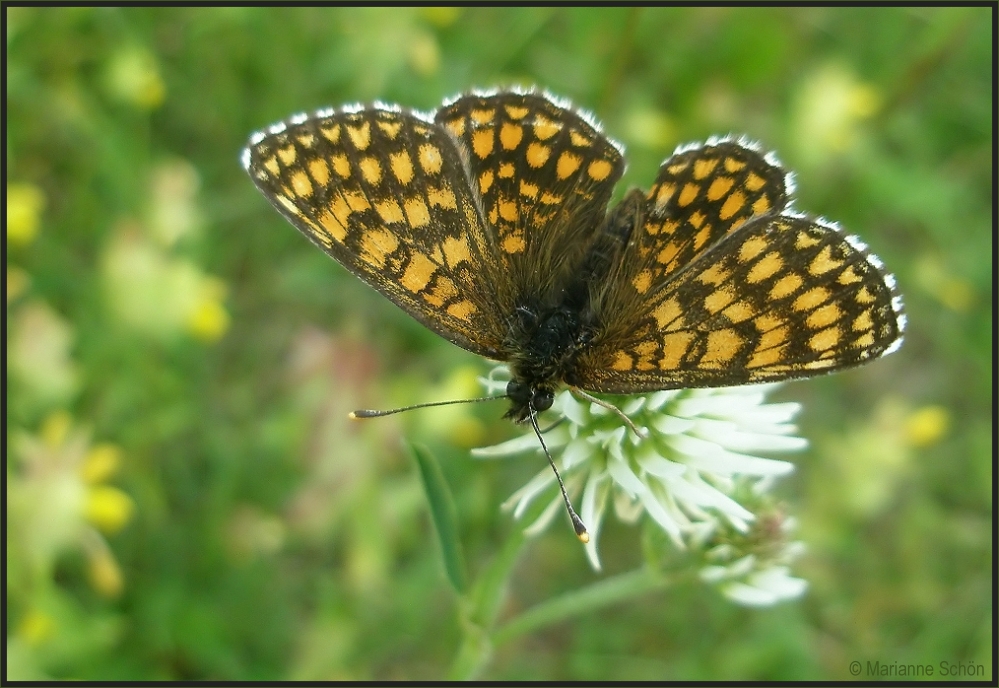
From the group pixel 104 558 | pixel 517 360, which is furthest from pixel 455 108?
pixel 104 558

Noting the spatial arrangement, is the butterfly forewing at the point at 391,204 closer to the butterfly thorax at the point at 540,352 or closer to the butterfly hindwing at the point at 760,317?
the butterfly thorax at the point at 540,352

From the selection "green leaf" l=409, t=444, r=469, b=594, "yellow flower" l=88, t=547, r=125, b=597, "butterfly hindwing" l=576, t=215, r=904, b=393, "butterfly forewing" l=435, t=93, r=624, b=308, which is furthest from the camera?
"yellow flower" l=88, t=547, r=125, b=597

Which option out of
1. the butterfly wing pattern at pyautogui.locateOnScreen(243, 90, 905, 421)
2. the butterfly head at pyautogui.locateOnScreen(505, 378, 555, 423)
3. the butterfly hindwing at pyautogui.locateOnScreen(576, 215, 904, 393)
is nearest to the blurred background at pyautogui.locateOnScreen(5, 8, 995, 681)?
the butterfly wing pattern at pyautogui.locateOnScreen(243, 90, 905, 421)

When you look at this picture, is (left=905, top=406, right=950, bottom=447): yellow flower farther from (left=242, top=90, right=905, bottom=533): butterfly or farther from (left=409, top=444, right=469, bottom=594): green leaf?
(left=409, top=444, right=469, bottom=594): green leaf

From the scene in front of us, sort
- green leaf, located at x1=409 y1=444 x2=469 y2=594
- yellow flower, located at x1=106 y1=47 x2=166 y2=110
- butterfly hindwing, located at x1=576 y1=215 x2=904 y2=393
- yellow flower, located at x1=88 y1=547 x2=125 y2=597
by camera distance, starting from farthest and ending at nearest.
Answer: yellow flower, located at x1=106 y1=47 x2=166 y2=110 < yellow flower, located at x1=88 y1=547 x2=125 y2=597 < green leaf, located at x1=409 y1=444 x2=469 y2=594 < butterfly hindwing, located at x1=576 y1=215 x2=904 y2=393

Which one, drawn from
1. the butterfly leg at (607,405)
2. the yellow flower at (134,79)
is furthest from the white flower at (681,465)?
the yellow flower at (134,79)

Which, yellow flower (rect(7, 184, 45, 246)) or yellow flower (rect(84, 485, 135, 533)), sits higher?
yellow flower (rect(7, 184, 45, 246))

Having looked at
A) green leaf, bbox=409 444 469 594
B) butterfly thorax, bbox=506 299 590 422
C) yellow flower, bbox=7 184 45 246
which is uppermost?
yellow flower, bbox=7 184 45 246

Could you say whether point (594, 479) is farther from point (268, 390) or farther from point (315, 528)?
point (268, 390)
